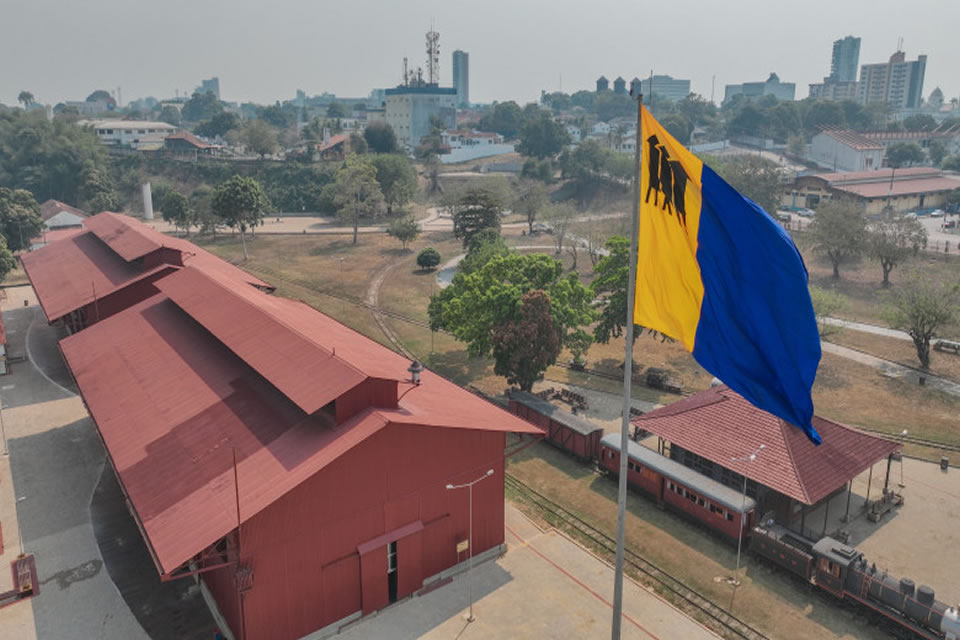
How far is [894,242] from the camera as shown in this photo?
64812mm

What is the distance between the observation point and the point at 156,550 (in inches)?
719

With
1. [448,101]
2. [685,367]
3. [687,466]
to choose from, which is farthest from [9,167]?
[687,466]

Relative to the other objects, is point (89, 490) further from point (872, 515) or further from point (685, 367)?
point (685, 367)

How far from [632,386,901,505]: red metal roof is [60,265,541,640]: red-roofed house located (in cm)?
973

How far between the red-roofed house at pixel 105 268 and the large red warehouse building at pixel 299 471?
13941 millimetres

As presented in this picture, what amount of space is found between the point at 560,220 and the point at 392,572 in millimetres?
64467

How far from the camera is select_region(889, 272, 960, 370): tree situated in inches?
1740

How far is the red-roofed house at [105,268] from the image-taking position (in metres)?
40.6

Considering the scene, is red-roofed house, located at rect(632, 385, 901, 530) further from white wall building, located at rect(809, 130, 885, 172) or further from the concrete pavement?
white wall building, located at rect(809, 130, 885, 172)

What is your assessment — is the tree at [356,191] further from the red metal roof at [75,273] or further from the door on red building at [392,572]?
the door on red building at [392,572]

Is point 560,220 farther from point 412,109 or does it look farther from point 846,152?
point 412,109

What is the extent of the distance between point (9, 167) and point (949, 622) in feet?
481

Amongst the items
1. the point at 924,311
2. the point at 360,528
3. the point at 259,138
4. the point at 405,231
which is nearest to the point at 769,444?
the point at 360,528

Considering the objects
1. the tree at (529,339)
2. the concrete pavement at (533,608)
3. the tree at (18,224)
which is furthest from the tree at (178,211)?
the concrete pavement at (533,608)
